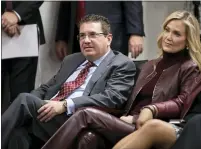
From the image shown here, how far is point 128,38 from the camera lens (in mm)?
3512

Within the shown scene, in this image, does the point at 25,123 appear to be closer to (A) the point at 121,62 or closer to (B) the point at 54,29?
(A) the point at 121,62

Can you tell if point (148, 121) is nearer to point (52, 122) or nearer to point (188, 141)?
point (188, 141)

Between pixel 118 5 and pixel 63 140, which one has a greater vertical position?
pixel 118 5

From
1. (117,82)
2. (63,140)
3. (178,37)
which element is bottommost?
(63,140)

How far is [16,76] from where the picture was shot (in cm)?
345

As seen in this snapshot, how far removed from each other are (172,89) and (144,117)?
1.01 feet

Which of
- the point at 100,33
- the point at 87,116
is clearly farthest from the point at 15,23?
the point at 87,116

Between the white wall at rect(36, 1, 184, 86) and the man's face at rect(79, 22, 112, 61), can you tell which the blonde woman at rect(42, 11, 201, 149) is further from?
the white wall at rect(36, 1, 184, 86)

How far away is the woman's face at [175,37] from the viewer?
9.32ft

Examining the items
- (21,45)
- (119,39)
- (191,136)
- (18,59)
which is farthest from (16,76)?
(191,136)

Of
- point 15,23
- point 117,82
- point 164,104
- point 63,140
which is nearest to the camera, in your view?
point 63,140

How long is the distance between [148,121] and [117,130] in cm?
17

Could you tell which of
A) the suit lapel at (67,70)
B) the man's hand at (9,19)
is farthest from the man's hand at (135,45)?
the man's hand at (9,19)

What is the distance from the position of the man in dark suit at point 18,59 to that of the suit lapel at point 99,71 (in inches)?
25.1
